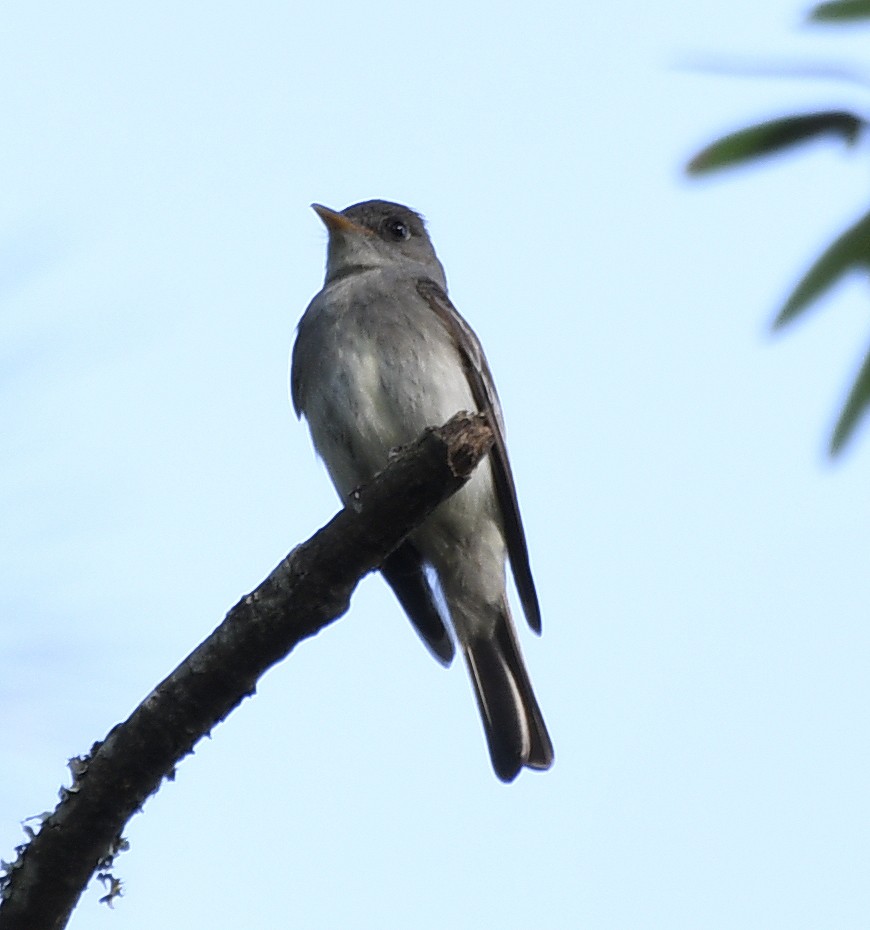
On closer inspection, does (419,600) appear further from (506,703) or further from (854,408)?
(854,408)

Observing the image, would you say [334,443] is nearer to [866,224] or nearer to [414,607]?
[414,607]

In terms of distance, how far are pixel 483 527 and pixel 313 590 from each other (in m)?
2.58

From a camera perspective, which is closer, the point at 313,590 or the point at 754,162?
the point at 754,162

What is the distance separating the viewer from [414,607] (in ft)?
20.6

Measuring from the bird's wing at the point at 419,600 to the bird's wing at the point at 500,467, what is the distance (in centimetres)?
42

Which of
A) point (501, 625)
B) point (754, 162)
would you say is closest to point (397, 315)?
point (501, 625)

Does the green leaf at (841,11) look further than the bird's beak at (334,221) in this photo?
No

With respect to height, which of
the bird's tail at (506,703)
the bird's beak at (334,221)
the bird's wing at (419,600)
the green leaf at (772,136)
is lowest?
the green leaf at (772,136)

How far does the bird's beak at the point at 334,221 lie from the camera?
7.11 meters

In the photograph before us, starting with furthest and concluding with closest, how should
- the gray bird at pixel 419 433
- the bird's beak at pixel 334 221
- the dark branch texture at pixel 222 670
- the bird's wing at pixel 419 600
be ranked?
the bird's beak at pixel 334 221 < the bird's wing at pixel 419 600 < the gray bird at pixel 419 433 < the dark branch texture at pixel 222 670

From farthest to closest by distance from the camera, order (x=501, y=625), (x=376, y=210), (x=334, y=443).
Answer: (x=376, y=210), (x=501, y=625), (x=334, y=443)

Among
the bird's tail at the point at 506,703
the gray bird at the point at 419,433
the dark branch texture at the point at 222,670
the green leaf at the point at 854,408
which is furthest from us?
the bird's tail at the point at 506,703

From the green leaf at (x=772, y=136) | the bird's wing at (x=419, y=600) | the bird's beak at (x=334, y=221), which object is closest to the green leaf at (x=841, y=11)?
the green leaf at (x=772, y=136)

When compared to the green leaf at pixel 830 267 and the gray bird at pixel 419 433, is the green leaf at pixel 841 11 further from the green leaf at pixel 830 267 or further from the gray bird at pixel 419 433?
the gray bird at pixel 419 433
